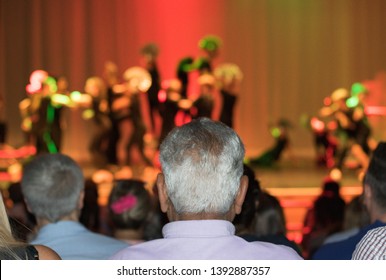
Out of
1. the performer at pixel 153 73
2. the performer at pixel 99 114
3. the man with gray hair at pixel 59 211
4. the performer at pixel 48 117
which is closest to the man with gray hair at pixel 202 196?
the man with gray hair at pixel 59 211

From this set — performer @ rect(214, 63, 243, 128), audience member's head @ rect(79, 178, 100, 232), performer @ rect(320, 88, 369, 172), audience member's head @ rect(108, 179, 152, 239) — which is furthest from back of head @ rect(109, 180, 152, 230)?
performer @ rect(214, 63, 243, 128)

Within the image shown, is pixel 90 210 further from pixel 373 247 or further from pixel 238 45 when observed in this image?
pixel 238 45

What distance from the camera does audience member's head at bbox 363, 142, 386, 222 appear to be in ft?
7.38

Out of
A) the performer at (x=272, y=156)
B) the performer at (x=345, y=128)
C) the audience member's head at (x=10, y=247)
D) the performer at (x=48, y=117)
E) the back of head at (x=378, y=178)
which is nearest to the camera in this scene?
the audience member's head at (x=10, y=247)

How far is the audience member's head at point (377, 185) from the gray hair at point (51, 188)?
800 millimetres

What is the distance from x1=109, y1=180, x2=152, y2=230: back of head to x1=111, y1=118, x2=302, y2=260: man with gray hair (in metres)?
1.23

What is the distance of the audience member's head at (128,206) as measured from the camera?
9.34 feet

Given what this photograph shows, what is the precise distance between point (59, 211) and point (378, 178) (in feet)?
2.83

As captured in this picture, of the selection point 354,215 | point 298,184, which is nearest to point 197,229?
point 354,215

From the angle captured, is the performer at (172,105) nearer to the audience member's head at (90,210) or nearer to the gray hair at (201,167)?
the audience member's head at (90,210)

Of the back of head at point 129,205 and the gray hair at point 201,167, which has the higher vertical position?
the gray hair at point 201,167

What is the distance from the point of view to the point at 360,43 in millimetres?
14180

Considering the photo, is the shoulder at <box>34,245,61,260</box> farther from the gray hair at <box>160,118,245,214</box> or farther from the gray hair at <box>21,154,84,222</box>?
the gray hair at <box>21,154,84,222</box>

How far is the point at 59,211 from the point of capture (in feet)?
7.93
